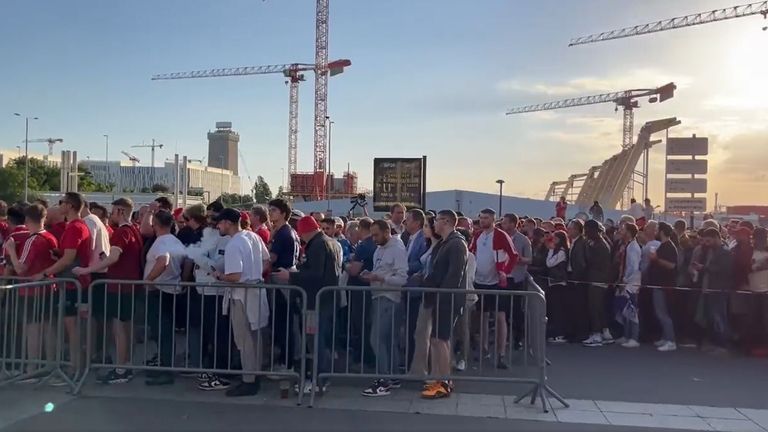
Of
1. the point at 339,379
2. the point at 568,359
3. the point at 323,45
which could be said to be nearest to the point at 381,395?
the point at 339,379

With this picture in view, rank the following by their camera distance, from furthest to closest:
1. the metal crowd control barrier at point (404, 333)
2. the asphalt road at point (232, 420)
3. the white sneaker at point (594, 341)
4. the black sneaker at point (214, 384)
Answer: the white sneaker at point (594, 341) → the black sneaker at point (214, 384) → the metal crowd control barrier at point (404, 333) → the asphalt road at point (232, 420)

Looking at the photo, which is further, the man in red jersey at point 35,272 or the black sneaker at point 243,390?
the man in red jersey at point 35,272

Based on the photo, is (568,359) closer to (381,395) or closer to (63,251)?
(381,395)

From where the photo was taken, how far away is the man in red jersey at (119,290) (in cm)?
748

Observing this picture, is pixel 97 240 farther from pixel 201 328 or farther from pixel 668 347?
pixel 668 347

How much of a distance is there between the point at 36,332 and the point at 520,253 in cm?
626

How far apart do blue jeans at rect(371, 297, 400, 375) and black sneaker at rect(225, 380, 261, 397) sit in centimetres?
131

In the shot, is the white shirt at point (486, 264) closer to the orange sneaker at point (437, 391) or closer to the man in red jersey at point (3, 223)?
the orange sneaker at point (437, 391)

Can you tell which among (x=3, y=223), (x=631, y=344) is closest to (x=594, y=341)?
(x=631, y=344)

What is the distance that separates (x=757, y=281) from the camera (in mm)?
9703

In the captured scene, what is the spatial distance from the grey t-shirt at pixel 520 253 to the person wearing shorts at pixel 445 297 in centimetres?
252

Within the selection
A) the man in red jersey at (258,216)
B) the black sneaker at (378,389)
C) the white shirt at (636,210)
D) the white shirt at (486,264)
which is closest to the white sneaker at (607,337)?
the white shirt at (486,264)

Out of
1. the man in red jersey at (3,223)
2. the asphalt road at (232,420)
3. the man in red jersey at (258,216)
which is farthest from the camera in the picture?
the man in red jersey at (3,223)

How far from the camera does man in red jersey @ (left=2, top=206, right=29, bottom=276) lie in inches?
313
